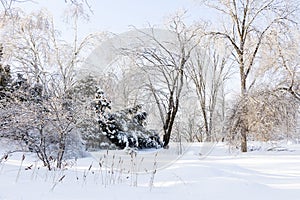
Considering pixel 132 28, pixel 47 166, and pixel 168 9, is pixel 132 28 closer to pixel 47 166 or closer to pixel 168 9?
pixel 168 9

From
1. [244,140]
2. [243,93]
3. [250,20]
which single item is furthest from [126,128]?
[250,20]

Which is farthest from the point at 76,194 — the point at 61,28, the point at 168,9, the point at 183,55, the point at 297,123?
the point at 61,28

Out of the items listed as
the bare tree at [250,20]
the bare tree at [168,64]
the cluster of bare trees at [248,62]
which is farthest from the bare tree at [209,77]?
the bare tree at [250,20]

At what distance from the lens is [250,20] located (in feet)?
Answer: 37.9

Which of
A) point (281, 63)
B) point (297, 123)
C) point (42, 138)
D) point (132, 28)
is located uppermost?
point (132, 28)

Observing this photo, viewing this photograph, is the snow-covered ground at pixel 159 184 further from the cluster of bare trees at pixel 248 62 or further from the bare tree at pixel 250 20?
the bare tree at pixel 250 20

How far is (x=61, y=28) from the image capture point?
56.8ft

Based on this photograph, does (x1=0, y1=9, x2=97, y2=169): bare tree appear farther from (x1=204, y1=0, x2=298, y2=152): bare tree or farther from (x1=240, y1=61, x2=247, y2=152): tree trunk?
(x1=204, y1=0, x2=298, y2=152): bare tree

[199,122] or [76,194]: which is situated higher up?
[199,122]

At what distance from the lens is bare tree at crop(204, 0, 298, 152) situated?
11180 millimetres

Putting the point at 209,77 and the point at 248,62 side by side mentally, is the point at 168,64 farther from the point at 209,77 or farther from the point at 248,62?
the point at 209,77

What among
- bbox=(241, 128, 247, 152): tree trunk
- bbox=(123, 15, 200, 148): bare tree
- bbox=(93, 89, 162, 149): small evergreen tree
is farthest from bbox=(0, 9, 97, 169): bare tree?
bbox=(241, 128, 247, 152): tree trunk

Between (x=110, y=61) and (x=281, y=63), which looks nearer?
(x=281, y=63)

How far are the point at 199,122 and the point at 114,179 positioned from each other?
62.4 ft
